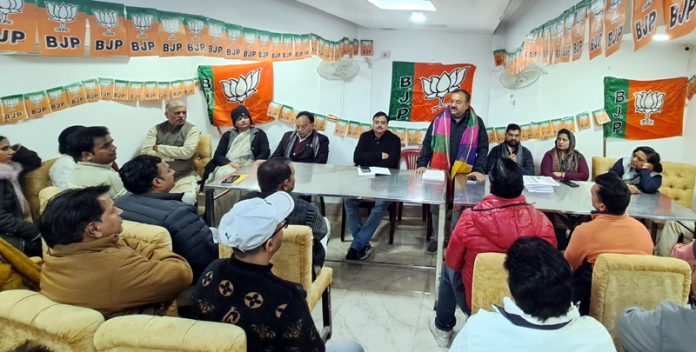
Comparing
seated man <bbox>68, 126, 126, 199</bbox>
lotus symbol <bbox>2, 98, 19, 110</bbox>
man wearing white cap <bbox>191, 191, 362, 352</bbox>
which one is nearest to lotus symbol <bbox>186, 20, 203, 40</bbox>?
lotus symbol <bbox>2, 98, 19, 110</bbox>

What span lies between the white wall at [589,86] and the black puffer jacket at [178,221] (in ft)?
11.3

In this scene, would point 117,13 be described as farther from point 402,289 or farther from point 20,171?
point 402,289

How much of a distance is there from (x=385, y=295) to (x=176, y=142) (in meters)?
2.18

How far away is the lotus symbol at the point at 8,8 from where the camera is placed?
8.96 ft

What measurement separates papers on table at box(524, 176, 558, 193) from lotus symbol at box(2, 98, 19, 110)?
11.2ft

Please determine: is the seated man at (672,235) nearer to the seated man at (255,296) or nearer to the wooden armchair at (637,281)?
the wooden armchair at (637,281)

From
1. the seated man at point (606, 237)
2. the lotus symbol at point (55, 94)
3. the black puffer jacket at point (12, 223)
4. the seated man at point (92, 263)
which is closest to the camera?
the seated man at point (92, 263)

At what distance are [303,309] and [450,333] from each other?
1523 mm

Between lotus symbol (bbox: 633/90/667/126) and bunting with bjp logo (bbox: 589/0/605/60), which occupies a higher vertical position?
bunting with bjp logo (bbox: 589/0/605/60)

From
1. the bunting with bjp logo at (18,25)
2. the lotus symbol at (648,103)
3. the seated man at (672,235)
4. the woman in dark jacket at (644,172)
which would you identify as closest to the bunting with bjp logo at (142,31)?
the bunting with bjp logo at (18,25)

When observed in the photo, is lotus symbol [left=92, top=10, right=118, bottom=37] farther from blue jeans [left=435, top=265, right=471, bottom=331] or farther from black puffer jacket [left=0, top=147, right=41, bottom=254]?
blue jeans [left=435, top=265, right=471, bottom=331]

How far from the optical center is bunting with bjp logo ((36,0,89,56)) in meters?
2.98

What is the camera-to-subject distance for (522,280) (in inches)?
51.4

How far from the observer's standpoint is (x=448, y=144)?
382 centimetres
